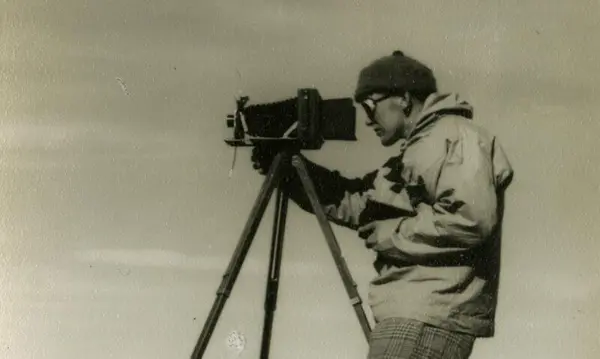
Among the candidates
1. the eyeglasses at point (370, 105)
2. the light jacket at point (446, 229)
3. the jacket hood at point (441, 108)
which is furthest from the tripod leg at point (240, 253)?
the jacket hood at point (441, 108)

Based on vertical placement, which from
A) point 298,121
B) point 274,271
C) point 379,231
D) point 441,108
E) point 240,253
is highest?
point 441,108

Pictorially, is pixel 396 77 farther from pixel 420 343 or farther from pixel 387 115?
pixel 420 343

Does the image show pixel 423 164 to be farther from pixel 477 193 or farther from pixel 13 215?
pixel 13 215

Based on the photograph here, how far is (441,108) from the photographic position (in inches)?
104

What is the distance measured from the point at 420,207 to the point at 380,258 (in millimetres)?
257

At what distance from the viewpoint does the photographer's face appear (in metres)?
2.76

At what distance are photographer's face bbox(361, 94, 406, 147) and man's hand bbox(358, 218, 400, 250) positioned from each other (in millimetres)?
294

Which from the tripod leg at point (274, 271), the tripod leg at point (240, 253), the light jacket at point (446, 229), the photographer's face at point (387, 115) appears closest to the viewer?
the light jacket at point (446, 229)

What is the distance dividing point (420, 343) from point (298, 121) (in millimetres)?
1004

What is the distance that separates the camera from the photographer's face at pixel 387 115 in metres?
2.76

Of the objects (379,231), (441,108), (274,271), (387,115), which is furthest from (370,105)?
(274,271)

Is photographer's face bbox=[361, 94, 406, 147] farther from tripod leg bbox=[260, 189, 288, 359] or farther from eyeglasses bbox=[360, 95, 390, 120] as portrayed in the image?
tripod leg bbox=[260, 189, 288, 359]

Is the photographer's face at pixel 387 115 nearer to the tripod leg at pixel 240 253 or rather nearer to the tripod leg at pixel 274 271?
the tripod leg at pixel 240 253

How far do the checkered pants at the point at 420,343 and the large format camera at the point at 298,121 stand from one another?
82 centimetres
